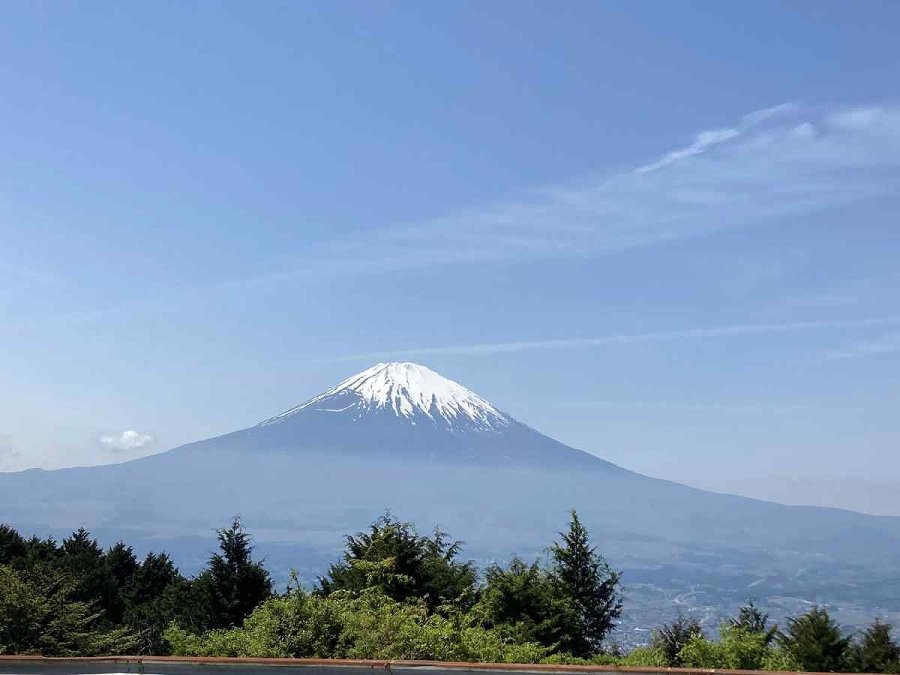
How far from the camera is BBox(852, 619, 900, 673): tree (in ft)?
113

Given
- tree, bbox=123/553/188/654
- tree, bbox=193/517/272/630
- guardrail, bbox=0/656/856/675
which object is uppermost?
guardrail, bbox=0/656/856/675

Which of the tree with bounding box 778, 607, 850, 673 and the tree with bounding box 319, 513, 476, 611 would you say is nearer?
the tree with bounding box 778, 607, 850, 673

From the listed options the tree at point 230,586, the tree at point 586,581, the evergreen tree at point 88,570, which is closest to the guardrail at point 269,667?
the tree at point 230,586

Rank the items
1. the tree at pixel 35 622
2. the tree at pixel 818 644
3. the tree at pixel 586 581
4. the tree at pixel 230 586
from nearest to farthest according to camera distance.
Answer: the tree at pixel 35 622, the tree at pixel 818 644, the tree at pixel 230 586, the tree at pixel 586 581

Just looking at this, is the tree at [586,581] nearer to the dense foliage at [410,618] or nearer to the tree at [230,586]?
the dense foliage at [410,618]

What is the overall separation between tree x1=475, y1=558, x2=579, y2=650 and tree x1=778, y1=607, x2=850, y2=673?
34.1 feet

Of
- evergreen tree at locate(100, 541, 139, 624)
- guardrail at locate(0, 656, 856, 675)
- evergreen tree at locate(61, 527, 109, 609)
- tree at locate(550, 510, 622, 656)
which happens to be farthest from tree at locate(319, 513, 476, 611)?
evergreen tree at locate(100, 541, 139, 624)

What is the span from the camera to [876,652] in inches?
1415

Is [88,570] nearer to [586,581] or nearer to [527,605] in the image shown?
[586,581]

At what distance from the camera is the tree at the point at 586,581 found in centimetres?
4828

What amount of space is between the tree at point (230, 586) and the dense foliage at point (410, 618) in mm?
63

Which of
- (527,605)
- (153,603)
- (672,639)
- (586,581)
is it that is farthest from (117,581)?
(672,639)

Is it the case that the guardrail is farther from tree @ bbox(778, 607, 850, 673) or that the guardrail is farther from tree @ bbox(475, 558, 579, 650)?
tree @ bbox(475, 558, 579, 650)

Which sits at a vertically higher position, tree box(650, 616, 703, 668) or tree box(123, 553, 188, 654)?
tree box(650, 616, 703, 668)
